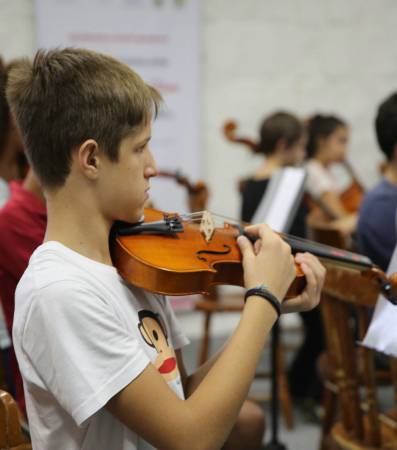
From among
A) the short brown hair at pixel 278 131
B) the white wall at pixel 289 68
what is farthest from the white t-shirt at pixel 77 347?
the white wall at pixel 289 68

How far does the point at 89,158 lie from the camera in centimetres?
90

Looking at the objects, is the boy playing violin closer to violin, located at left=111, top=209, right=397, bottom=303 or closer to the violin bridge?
violin, located at left=111, top=209, right=397, bottom=303

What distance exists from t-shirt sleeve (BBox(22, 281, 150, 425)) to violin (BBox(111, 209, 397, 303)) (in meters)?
0.10

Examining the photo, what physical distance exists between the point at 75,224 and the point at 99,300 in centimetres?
13

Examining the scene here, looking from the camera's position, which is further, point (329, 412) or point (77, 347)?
point (329, 412)

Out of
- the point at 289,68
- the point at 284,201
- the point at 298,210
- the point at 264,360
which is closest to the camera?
the point at 284,201

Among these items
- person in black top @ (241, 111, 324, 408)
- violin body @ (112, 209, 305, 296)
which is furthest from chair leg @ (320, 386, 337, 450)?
violin body @ (112, 209, 305, 296)

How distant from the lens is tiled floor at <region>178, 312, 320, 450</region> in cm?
239

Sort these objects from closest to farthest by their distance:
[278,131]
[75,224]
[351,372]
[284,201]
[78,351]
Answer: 1. [78,351]
2. [75,224]
3. [351,372]
4. [284,201]
5. [278,131]

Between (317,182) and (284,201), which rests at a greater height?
(284,201)

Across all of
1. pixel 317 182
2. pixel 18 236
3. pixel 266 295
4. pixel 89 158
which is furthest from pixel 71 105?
pixel 317 182

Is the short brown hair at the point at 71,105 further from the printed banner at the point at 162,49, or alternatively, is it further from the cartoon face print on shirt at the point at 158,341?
the printed banner at the point at 162,49

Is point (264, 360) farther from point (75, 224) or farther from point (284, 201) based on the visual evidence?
point (75, 224)

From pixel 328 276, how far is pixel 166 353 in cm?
61
